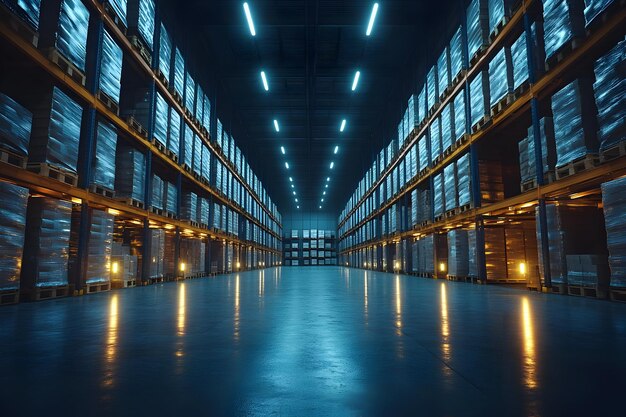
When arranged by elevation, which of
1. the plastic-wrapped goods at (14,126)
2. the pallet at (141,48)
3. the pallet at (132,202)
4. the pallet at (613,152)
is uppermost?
the pallet at (141,48)

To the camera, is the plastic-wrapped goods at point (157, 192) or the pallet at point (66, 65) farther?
the plastic-wrapped goods at point (157, 192)

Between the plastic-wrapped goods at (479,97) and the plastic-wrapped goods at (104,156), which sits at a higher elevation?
the plastic-wrapped goods at (479,97)

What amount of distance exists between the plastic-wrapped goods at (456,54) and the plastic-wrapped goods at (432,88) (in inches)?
44.3

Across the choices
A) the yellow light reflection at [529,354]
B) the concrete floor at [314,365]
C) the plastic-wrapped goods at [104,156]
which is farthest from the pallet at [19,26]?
the yellow light reflection at [529,354]

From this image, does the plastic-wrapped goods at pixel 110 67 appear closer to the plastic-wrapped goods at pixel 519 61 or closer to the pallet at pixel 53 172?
the pallet at pixel 53 172

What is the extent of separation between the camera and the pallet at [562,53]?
567cm

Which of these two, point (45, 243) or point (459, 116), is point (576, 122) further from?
point (45, 243)

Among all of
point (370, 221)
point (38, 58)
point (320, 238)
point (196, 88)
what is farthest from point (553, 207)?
point (320, 238)

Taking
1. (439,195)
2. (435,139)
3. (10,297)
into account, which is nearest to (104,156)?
(10,297)

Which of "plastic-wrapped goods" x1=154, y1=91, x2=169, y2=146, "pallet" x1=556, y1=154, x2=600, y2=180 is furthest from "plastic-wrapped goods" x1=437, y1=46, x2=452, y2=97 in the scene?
"plastic-wrapped goods" x1=154, y1=91, x2=169, y2=146

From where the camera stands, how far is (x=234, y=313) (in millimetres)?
4020

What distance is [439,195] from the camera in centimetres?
1126

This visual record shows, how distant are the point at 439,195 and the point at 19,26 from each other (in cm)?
1011

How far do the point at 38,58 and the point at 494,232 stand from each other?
9319mm
